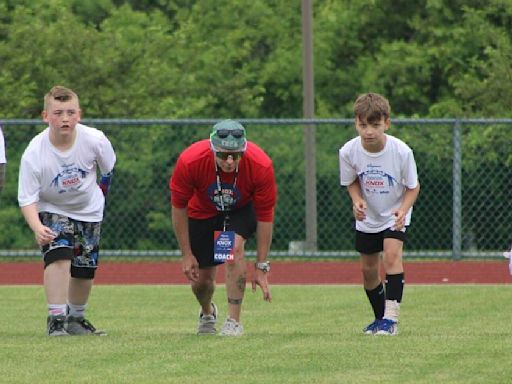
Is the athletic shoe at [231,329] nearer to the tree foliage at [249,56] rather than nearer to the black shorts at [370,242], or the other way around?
the black shorts at [370,242]

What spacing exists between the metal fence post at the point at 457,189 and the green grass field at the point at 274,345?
3868 millimetres

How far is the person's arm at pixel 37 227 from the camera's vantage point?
10.1m

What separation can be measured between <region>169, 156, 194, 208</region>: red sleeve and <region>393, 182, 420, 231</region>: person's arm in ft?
4.72

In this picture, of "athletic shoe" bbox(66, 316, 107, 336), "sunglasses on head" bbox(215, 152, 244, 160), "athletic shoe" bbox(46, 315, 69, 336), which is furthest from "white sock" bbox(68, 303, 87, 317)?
"sunglasses on head" bbox(215, 152, 244, 160)

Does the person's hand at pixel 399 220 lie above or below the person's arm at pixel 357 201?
below

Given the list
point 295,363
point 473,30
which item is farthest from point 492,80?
point 295,363

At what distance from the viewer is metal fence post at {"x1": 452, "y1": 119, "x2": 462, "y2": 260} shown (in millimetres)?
18703

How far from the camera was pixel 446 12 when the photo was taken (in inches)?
1143

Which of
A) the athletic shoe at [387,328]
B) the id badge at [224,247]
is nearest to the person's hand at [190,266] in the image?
the id badge at [224,247]

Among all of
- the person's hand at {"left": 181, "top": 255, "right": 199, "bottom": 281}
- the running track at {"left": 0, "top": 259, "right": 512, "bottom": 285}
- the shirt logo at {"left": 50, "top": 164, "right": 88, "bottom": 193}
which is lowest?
the running track at {"left": 0, "top": 259, "right": 512, "bottom": 285}

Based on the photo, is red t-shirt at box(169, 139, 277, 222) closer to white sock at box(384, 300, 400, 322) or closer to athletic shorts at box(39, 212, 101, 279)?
athletic shorts at box(39, 212, 101, 279)

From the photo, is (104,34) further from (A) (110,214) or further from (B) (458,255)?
(B) (458,255)

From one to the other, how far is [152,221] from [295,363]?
11.6m

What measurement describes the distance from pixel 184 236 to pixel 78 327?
1.13 m
